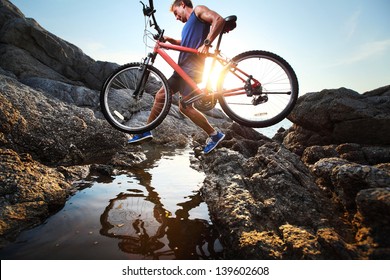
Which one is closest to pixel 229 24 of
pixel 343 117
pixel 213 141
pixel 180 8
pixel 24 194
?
pixel 180 8

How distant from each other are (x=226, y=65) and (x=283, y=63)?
1075 millimetres

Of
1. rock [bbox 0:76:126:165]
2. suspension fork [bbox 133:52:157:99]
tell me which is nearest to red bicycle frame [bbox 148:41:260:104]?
suspension fork [bbox 133:52:157:99]

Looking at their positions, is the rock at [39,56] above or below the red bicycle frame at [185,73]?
above

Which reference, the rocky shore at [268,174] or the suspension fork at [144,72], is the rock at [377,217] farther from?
the suspension fork at [144,72]

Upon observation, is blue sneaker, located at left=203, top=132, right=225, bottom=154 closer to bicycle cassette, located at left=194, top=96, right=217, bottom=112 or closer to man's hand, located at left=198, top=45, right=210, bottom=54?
bicycle cassette, located at left=194, top=96, right=217, bottom=112

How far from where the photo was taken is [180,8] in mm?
4664

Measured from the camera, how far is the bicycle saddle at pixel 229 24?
156 inches

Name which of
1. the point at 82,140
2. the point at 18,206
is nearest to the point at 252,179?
the point at 18,206

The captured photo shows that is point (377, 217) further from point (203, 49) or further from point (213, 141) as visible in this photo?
point (203, 49)

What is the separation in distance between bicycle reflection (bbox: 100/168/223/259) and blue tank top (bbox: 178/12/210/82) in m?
2.66

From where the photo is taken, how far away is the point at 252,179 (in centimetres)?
387

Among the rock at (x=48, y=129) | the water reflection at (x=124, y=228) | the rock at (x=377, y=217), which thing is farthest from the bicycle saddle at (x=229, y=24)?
the rock at (x=48, y=129)

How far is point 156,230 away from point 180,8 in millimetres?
4355

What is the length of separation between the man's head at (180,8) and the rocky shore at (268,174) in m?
3.10
